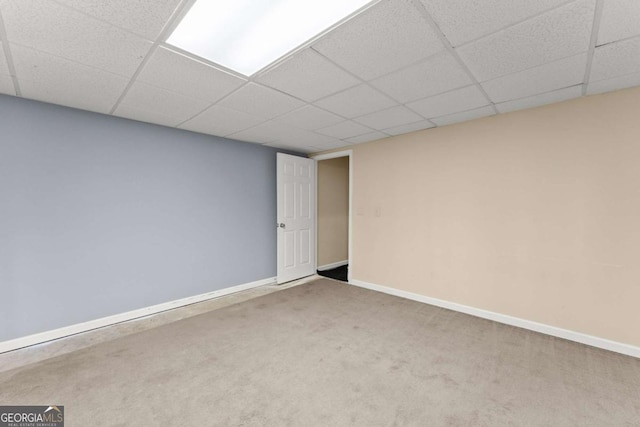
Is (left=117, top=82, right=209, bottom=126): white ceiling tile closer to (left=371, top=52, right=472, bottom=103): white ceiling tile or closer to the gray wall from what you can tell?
the gray wall

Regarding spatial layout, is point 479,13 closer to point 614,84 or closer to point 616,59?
point 616,59

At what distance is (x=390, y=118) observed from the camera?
303 cm

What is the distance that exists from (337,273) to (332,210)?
135 cm

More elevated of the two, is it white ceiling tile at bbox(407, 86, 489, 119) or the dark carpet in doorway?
white ceiling tile at bbox(407, 86, 489, 119)

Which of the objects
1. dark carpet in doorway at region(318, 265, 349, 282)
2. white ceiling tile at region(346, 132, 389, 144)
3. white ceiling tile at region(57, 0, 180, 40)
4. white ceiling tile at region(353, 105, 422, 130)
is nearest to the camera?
white ceiling tile at region(57, 0, 180, 40)

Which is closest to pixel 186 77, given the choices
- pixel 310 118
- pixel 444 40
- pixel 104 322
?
pixel 310 118

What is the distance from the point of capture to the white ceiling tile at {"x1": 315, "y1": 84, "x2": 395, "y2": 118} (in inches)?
Answer: 92.4

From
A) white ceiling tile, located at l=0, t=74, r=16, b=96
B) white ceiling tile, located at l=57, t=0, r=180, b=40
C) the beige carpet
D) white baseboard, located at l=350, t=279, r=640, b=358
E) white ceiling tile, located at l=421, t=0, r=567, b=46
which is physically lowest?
the beige carpet

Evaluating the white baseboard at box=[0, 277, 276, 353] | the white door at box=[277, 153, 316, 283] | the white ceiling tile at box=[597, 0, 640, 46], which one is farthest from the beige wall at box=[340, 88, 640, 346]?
the white baseboard at box=[0, 277, 276, 353]

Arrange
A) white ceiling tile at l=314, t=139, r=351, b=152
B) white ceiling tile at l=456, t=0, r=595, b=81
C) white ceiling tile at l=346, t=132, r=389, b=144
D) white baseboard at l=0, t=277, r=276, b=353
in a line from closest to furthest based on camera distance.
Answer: white ceiling tile at l=456, t=0, r=595, b=81 < white baseboard at l=0, t=277, r=276, b=353 < white ceiling tile at l=346, t=132, r=389, b=144 < white ceiling tile at l=314, t=139, r=351, b=152

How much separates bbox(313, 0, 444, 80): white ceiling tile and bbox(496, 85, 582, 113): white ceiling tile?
4.84 ft

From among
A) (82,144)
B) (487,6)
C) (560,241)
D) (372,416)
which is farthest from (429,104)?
(82,144)

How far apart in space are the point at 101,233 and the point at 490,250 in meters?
4.47

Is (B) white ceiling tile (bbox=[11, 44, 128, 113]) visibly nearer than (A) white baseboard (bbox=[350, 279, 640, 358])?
Yes
